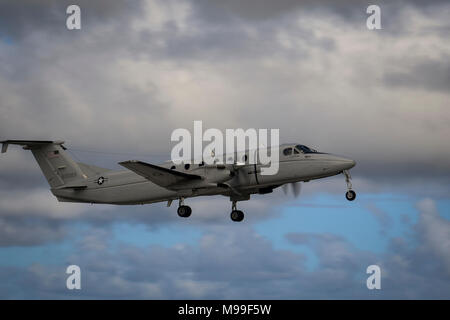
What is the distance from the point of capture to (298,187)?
39688mm

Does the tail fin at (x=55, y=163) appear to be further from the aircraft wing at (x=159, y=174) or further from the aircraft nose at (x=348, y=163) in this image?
the aircraft nose at (x=348, y=163)

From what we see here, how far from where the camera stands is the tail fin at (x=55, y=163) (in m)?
43.0

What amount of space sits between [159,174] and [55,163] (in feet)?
30.1

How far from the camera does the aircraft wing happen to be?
121ft

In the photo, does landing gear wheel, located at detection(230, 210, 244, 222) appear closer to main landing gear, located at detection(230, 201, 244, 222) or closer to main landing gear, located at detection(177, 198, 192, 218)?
main landing gear, located at detection(230, 201, 244, 222)

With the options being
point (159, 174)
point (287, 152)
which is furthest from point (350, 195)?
point (159, 174)

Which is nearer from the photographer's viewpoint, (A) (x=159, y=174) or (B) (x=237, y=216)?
(A) (x=159, y=174)

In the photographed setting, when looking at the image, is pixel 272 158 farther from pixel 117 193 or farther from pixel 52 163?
pixel 52 163

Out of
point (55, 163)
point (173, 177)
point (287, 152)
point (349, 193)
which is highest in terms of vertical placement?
point (55, 163)

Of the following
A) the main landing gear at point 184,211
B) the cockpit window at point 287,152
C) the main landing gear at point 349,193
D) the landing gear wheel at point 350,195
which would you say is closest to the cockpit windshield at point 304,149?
the cockpit window at point 287,152

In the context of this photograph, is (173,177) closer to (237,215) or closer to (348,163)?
(237,215)

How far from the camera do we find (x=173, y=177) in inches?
1490
